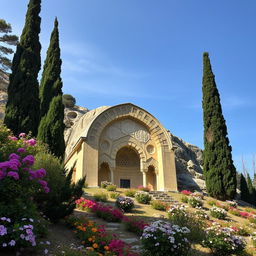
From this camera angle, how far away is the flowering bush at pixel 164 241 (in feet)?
22.4

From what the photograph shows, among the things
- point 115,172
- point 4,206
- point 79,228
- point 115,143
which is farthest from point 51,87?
point 4,206

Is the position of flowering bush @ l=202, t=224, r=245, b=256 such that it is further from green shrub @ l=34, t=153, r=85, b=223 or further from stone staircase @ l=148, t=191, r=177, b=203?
stone staircase @ l=148, t=191, r=177, b=203

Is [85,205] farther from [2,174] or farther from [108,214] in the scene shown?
[2,174]

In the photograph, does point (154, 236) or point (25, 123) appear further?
point (25, 123)

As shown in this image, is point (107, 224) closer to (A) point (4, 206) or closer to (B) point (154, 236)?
(B) point (154, 236)

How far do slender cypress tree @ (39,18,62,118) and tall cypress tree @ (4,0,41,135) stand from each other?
390 centimetres

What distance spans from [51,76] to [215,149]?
51.8ft

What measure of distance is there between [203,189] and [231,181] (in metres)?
5.11

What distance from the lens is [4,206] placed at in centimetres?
613

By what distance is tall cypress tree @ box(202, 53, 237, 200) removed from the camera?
2305cm

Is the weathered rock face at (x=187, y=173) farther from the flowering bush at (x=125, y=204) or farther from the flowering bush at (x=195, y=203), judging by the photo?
the flowering bush at (x=125, y=204)

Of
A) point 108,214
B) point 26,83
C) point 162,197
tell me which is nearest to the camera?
point 108,214

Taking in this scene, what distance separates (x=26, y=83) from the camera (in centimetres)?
1789

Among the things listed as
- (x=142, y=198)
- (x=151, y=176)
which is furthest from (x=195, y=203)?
(x=151, y=176)
